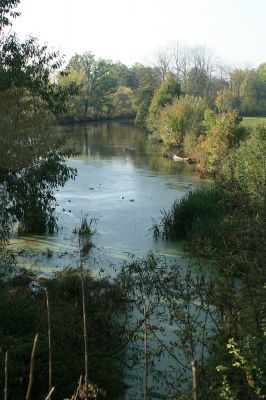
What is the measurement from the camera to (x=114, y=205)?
1764cm

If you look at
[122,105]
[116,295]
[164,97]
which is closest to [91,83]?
[122,105]

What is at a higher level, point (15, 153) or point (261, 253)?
point (15, 153)

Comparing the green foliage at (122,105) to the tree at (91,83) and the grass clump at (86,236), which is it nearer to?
the tree at (91,83)

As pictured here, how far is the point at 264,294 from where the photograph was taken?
16.3ft

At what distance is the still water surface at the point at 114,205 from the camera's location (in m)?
11.9

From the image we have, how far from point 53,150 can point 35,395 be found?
4929 mm

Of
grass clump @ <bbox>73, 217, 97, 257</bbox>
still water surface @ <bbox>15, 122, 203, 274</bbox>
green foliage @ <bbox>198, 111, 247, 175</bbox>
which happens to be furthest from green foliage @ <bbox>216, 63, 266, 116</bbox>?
grass clump @ <bbox>73, 217, 97, 257</bbox>

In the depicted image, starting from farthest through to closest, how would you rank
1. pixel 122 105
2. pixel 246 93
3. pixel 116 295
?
pixel 122 105 → pixel 246 93 → pixel 116 295

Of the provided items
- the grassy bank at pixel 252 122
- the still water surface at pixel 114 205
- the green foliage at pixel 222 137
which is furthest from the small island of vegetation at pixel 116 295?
the grassy bank at pixel 252 122

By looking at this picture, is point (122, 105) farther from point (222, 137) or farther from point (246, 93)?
point (222, 137)

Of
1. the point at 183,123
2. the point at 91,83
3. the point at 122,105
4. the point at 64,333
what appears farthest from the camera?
the point at 122,105

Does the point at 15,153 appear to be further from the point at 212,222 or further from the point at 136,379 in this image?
the point at 212,222

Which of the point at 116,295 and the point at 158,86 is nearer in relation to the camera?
the point at 116,295

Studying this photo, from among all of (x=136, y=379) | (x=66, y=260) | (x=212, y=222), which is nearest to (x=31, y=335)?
(x=136, y=379)
